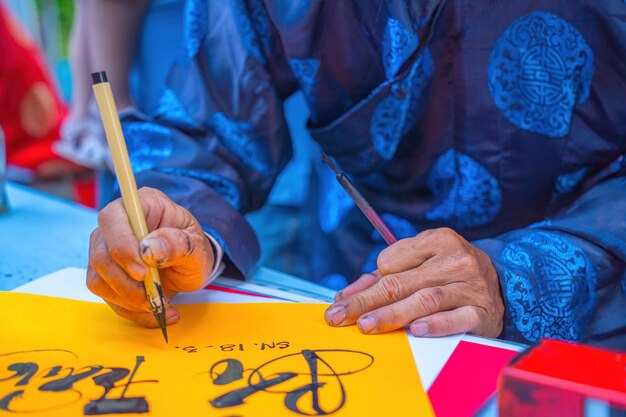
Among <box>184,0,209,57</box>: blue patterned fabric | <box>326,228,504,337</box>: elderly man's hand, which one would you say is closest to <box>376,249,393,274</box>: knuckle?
<box>326,228,504,337</box>: elderly man's hand

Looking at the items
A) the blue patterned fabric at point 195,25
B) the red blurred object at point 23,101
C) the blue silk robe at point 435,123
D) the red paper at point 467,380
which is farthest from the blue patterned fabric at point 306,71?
the red blurred object at point 23,101

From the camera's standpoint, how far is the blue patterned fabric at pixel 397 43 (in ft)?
2.06

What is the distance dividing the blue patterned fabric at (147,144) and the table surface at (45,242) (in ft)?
0.37

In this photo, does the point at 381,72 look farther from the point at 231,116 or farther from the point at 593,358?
the point at 593,358

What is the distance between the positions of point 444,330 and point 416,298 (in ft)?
0.10

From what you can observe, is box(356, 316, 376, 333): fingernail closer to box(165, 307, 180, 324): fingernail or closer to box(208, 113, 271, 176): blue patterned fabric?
box(165, 307, 180, 324): fingernail

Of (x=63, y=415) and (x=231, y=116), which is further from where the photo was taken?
(x=231, y=116)

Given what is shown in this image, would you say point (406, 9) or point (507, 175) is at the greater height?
point (406, 9)

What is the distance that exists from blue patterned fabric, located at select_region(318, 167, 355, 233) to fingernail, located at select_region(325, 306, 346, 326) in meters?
0.27

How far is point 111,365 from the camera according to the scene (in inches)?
16.6

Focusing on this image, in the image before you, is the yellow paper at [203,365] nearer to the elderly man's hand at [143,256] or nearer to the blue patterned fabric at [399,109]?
the elderly man's hand at [143,256]

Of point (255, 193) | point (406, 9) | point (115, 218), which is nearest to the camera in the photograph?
point (115, 218)

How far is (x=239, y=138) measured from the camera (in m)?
0.70

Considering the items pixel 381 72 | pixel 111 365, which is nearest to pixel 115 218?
pixel 111 365
